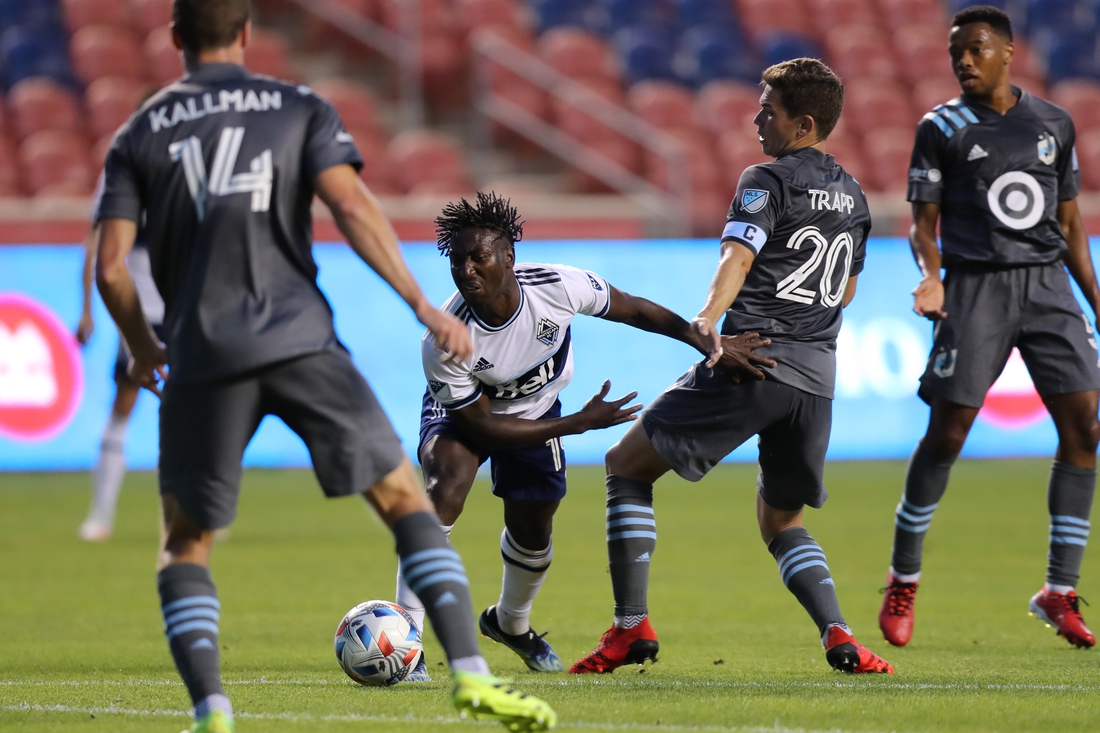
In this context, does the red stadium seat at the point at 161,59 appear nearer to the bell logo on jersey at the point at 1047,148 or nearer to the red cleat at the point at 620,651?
the bell logo on jersey at the point at 1047,148

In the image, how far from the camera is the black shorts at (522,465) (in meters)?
5.32

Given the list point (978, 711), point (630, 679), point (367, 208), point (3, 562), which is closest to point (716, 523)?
point (3, 562)

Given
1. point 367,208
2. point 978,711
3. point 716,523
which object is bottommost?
point 716,523

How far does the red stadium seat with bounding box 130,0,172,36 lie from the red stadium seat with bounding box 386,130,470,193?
145 inches

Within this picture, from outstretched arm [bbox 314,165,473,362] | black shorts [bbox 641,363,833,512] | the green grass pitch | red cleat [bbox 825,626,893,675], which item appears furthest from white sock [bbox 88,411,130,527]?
outstretched arm [bbox 314,165,473,362]

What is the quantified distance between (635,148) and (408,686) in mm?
12538

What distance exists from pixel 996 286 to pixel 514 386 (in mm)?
2079

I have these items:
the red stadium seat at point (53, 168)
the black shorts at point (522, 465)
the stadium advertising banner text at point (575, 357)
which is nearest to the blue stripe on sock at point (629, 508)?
the black shorts at point (522, 465)

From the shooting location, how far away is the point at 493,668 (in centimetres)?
543

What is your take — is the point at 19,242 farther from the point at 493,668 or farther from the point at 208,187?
the point at 208,187

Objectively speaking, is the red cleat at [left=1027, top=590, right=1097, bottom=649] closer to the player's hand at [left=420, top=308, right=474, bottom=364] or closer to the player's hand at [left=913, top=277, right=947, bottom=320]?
the player's hand at [left=913, top=277, right=947, bottom=320]

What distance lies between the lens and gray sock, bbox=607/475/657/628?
5.20 meters

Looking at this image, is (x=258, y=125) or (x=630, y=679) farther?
(x=630, y=679)

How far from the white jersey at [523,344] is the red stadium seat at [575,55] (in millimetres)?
13454
